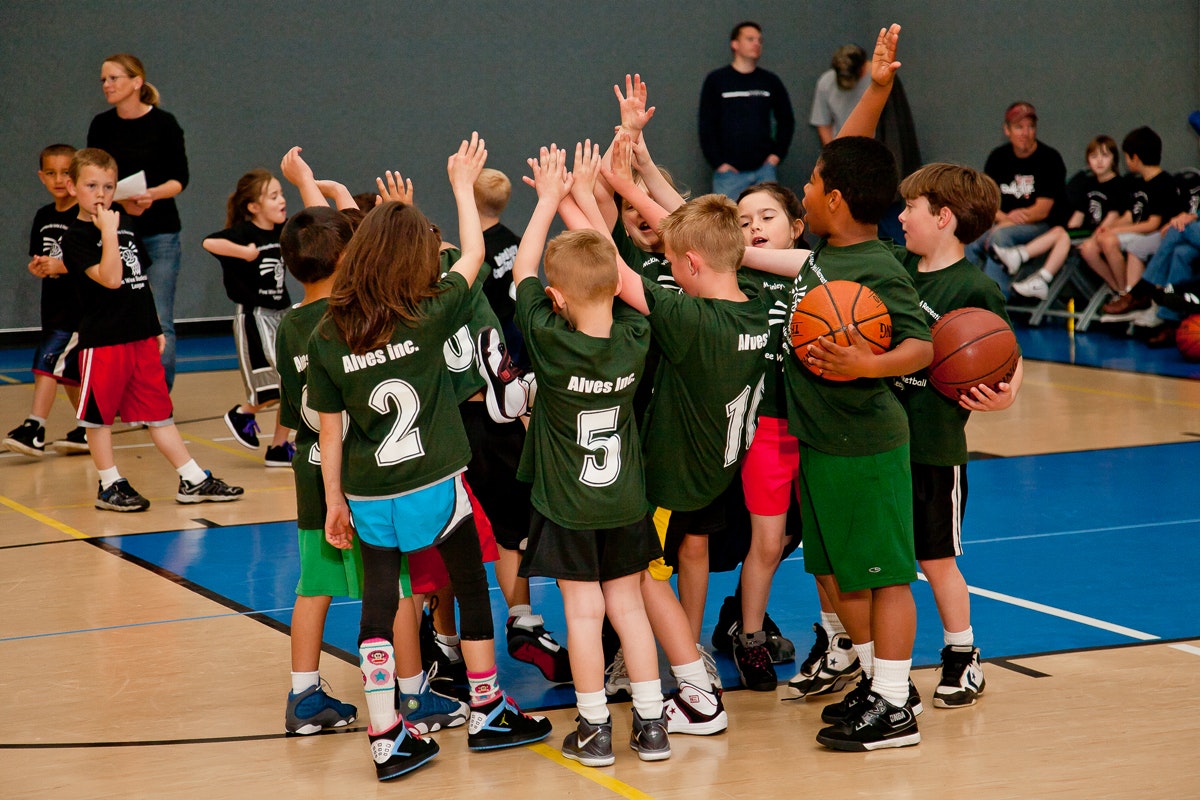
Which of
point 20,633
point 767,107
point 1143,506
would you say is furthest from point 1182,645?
point 767,107

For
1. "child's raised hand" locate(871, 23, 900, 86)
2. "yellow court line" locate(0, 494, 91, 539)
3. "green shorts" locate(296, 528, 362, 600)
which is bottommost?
"yellow court line" locate(0, 494, 91, 539)

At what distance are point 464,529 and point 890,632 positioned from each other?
46.9 inches

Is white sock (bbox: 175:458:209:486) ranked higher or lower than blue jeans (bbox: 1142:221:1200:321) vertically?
lower

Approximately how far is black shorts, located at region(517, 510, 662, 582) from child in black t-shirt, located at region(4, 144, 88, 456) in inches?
204

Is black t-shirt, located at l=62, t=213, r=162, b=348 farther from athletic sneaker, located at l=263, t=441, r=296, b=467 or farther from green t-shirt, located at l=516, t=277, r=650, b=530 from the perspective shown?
green t-shirt, located at l=516, t=277, r=650, b=530

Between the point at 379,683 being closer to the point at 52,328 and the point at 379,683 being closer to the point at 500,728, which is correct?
the point at 500,728

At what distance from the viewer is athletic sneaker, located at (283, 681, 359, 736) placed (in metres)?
3.94

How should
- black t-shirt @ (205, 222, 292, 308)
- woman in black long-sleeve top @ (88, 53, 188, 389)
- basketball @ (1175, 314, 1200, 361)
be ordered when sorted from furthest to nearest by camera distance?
basketball @ (1175, 314, 1200, 361) < woman in black long-sleeve top @ (88, 53, 188, 389) < black t-shirt @ (205, 222, 292, 308)

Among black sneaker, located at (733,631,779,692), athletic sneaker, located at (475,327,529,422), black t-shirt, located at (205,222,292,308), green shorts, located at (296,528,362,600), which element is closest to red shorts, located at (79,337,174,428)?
black t-shirt, located at (205,222,292,308)

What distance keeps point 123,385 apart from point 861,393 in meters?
4.25

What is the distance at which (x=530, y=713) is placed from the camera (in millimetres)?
4086

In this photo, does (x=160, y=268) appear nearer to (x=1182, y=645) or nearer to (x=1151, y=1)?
(x=1182, y=645)

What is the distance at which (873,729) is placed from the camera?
3695mm

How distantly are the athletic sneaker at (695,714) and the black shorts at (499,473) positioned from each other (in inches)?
36.5
